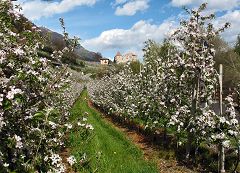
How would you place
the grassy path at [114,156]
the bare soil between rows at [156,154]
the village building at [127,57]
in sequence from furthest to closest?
the village building at [127,57], the bare soil between rows at [156,154], the grassy path at [114,156]

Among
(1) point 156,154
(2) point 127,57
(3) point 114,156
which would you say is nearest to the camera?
(3) point 114,156

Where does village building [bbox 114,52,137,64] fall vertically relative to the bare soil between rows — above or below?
above

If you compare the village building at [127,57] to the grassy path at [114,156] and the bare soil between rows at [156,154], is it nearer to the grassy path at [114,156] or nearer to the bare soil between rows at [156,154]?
the bare soil between rows at [156,154]

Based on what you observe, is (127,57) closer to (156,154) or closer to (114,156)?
(156,154)

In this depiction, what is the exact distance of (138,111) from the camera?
70.4 feet

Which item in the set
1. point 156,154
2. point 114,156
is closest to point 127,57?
point 156,154

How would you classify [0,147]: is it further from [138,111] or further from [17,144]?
[138,111]

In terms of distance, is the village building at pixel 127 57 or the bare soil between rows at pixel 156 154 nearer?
the bare soil between rows at pixel 156 154

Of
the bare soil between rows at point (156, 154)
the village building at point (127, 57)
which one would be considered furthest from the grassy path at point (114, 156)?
the village building at point (127, 57)

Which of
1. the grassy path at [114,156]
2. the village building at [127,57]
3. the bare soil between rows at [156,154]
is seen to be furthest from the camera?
the village building at [127,57]

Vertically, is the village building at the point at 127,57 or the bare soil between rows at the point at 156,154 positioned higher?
the village building at the point at 127,57

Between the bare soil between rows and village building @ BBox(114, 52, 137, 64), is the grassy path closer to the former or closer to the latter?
the bare soil between rows

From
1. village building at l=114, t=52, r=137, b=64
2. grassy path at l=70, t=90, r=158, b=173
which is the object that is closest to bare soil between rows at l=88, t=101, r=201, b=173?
grassy path at l=70, t=90, r=158, b=173

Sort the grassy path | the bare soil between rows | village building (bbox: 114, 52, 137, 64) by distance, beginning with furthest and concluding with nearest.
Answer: village building (bbox: 114, 52, 137, 64) < the bare soil between rows < the grassy path
